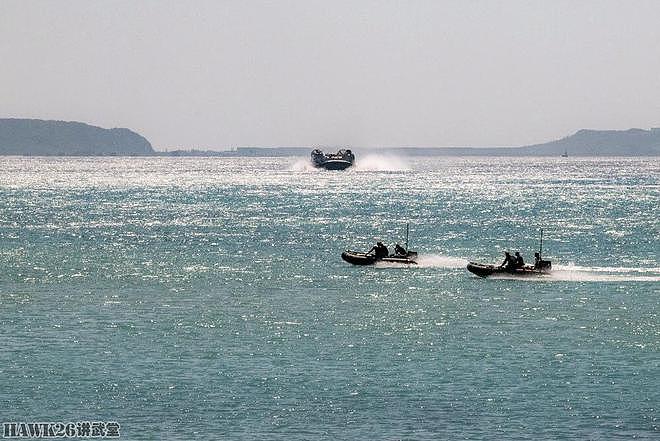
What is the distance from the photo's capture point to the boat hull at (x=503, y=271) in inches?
3305

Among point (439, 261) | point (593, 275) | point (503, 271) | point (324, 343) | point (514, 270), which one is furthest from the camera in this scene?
point (439, 261)

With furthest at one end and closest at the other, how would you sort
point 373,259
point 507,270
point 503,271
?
point 373,259, point 503,271, point 507,270

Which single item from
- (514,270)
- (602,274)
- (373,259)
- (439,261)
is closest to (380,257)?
(373,259)

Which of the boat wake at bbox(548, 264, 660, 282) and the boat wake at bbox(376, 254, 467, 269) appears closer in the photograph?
the boat wake at bbox(548, 264, 660, 282)

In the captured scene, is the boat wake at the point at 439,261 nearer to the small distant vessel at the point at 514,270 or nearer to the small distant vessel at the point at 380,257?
the small distant vessel at the point at 380,257

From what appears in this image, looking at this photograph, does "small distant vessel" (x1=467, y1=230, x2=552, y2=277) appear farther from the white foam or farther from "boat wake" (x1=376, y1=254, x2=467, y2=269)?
"boat wake" (x1=376, y1=254, x2=467, y2=269)

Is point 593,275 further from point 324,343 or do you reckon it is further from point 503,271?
point 324,343

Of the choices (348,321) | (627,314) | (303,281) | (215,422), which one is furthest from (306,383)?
(303,281)

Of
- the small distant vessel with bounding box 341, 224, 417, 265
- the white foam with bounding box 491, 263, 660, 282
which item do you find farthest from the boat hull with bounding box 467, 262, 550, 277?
the small distant vessel with bounding box 341, 224, 417, 265

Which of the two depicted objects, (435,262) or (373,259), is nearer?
(373,259)

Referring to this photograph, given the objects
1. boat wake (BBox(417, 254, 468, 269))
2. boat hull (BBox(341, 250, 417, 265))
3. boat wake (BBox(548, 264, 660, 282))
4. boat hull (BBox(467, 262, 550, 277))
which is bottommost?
boat wake (BBox(417, 254, 468, 269))

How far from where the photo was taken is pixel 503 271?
8431 centimetres

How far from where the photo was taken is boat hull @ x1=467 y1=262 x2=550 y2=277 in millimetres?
83938

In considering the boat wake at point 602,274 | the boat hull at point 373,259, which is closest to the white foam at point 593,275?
the boat wake at point 602,274
